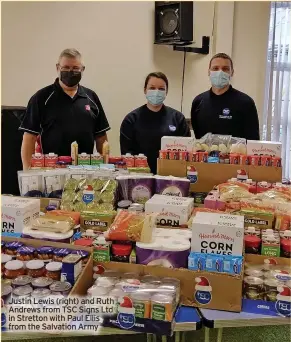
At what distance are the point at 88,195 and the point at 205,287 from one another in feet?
2.69

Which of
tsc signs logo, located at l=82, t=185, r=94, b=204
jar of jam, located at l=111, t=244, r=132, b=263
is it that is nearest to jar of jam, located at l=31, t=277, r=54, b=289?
jar of jam, located at l=111, t=244, r=132, b=263

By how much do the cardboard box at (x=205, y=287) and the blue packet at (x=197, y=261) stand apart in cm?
2

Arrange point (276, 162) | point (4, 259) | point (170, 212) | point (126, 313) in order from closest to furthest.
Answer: point (126, 313) < point (4, 259) < point (170, 212) < point (276, 162)

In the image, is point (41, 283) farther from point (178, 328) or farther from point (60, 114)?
point (60, 114)

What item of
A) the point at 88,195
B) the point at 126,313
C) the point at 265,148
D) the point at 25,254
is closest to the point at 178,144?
the point at 265,148

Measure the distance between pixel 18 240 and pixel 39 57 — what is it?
293cm

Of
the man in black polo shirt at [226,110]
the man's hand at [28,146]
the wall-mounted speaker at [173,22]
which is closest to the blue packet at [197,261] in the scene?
the man in black polo shirt at [226,110]

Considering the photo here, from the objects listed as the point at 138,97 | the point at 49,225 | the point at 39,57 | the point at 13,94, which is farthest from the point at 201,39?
the point at 49,225

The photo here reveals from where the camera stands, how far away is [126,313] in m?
1.36

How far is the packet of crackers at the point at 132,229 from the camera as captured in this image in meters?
1.61

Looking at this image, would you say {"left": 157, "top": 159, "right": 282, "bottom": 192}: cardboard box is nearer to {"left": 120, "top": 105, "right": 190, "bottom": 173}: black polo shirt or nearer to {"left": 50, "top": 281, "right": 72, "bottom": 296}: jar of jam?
{"left": 120, "top": 105, "right": 190, "bottom": 173}: black polo shirt

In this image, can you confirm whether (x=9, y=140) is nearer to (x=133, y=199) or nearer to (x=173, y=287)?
(x=133, y=199)

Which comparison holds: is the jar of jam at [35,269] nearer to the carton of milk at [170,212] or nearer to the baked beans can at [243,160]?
the carton of milk at [170,212]

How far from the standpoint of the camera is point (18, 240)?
168 cm
